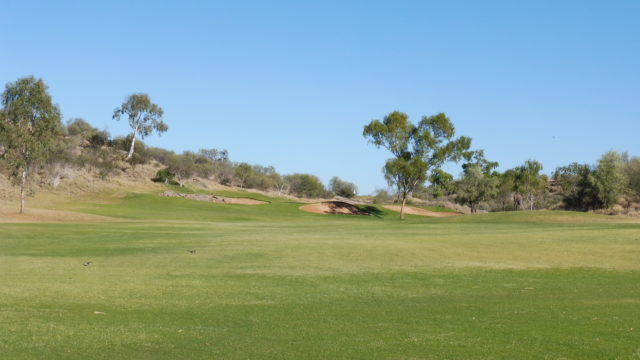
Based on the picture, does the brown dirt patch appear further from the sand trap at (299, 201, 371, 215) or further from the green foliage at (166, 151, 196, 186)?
the green foliage at (166, 151, 196, 186)

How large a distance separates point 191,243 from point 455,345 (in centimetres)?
2275

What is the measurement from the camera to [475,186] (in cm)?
10456

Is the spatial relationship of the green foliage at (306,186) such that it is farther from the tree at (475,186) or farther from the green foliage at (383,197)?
the tree at (475,186)

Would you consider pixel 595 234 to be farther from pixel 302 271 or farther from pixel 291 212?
pixel 291 212

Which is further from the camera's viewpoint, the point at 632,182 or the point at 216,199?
the point at 632,182

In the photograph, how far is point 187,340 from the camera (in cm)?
1147

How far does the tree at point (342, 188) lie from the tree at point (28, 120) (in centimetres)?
10140

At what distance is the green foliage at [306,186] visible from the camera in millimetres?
158000

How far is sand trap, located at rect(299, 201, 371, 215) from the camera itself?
86.3 m

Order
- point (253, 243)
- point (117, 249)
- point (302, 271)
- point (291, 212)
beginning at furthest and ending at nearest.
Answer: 1. point (291, 212)
2. point (253, 243)
3. point (117, 249)
4. point (302, 271)

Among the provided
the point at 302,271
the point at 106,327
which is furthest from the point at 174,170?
the point at 106,327

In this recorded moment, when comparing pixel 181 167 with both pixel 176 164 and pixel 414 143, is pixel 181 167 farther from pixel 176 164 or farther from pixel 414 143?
pixel 414 143

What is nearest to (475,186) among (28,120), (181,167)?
(181,167)

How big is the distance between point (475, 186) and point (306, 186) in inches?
2455
